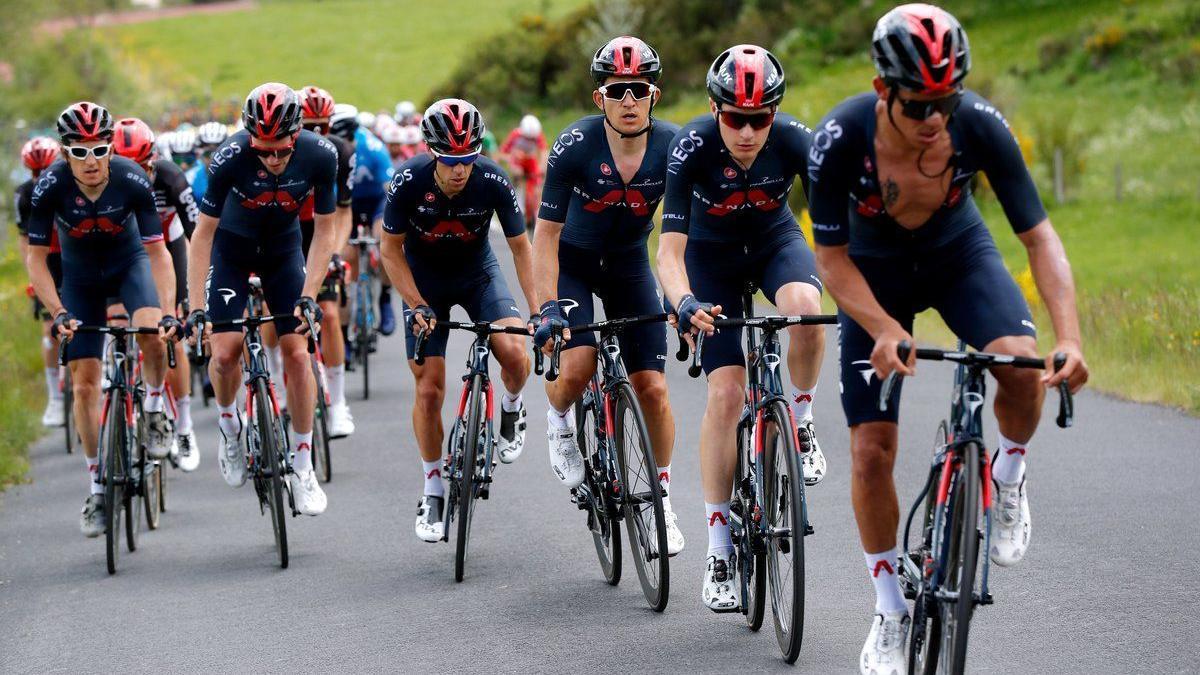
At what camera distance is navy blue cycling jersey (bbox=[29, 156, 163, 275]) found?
9.90 m

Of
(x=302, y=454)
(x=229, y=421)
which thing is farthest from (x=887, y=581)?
(x=229, y=421)

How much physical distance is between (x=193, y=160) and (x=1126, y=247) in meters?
13.3

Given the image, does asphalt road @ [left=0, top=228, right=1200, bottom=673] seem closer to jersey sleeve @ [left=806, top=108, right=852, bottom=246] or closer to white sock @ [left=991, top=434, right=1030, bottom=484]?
white sock @ [left=991, top=434, right=1030, bottom=484]

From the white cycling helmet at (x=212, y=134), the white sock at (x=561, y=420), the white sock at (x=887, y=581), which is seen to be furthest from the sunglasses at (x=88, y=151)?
the white sock at (x=887, y=581)

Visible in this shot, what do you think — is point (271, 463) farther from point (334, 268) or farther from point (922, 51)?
point (922, 51)

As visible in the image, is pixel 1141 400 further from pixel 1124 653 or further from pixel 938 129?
pixel 938 129

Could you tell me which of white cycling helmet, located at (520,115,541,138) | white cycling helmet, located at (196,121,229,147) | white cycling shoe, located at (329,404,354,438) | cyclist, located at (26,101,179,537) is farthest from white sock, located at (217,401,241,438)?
white cycling helmet, located at (520,115,541,138)

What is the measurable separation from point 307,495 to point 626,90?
313 cm

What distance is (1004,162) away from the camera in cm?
538

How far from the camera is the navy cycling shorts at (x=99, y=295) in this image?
10305 millimetres

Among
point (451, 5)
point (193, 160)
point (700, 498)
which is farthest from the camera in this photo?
point (451, 5)

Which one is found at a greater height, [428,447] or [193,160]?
[193,160]

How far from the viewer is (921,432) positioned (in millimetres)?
11391

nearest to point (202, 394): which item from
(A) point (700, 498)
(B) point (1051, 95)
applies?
(A) point (700, 498)
